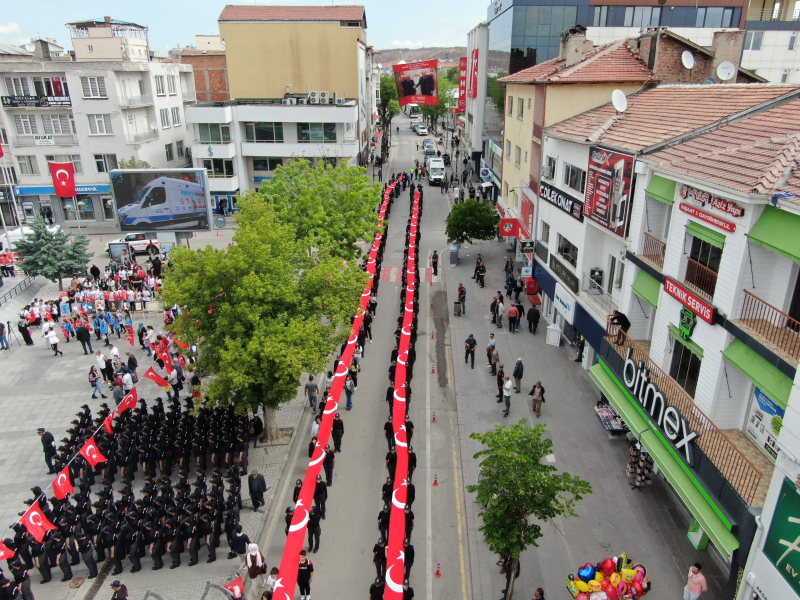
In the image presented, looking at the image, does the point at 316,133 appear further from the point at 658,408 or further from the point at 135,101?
the point at 658,408

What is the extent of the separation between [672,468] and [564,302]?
33.8 ft

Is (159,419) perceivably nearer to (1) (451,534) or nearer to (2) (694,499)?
(1) (451,534)

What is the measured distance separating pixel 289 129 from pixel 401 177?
52.6ft

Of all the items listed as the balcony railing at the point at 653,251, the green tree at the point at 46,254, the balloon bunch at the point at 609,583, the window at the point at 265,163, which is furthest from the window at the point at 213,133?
the balloon bunch at the point at 609,583

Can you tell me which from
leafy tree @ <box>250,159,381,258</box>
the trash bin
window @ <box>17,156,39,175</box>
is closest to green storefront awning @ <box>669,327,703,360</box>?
leafy tree @ <box>250,159,381,258</box>

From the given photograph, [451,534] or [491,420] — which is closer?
[451,534]

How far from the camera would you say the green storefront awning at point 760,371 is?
34.4 ft

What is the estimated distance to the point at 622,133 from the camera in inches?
728

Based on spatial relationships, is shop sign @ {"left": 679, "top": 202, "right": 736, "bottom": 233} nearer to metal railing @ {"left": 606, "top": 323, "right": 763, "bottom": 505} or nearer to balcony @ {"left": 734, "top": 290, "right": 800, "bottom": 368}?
balcony @ {"left": 734, "top": 290, "right": 800, "bottom": 368}

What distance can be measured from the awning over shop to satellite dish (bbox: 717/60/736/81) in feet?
41.6

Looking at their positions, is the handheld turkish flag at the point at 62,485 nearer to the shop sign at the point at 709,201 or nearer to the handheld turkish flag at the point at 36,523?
the handheld turkish flag at the point at 36,523

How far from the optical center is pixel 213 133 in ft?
150

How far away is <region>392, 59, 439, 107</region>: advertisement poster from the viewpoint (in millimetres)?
39031

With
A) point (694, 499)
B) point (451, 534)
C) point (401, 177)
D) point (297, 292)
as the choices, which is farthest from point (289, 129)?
point (694, 499)
